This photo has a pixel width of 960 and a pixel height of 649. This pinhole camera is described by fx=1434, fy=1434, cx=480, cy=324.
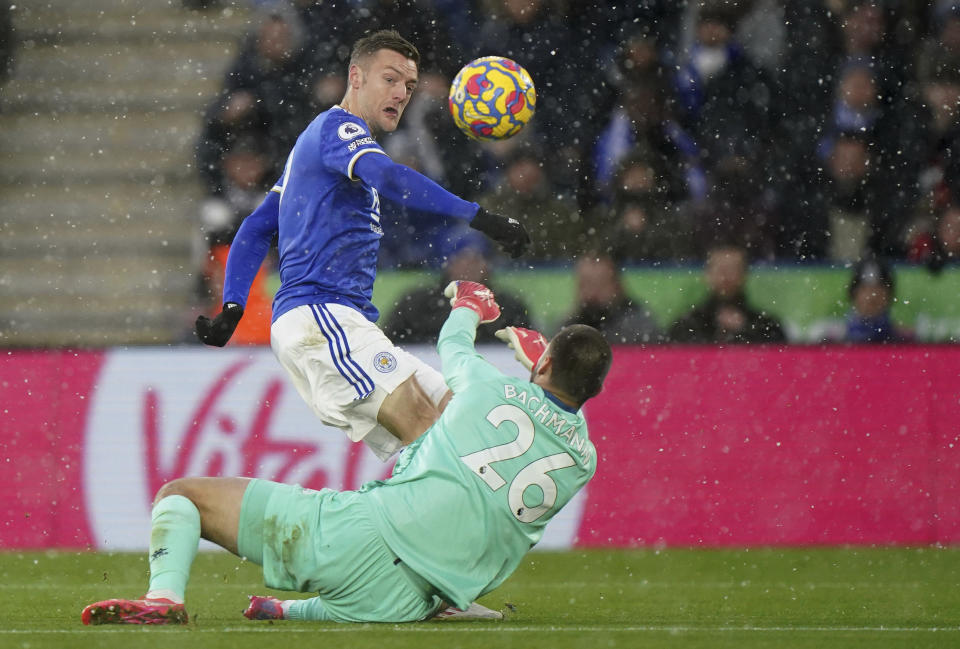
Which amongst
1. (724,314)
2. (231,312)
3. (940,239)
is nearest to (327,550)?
(231,312)

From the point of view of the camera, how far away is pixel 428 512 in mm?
4488

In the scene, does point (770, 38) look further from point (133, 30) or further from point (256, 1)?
point (133, 30)

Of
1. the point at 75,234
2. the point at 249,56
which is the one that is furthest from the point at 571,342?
the point at 75,234

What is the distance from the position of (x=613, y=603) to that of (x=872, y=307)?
370cm

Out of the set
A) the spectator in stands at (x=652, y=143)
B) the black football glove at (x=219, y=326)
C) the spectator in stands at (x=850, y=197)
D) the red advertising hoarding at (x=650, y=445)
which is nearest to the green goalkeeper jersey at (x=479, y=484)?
the black football glove at (x=219, y=326)

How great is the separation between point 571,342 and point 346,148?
1.39m

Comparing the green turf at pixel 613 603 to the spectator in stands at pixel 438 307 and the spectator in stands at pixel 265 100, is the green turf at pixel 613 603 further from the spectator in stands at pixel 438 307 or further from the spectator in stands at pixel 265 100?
the spectator in stands at pixel 265 100

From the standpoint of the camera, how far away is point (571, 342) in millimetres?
4492

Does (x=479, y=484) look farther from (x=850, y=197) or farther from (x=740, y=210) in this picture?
(x=850, y=197)

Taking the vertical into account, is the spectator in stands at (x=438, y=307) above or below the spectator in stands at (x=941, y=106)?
below

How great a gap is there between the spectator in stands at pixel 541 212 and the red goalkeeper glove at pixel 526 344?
450 cm

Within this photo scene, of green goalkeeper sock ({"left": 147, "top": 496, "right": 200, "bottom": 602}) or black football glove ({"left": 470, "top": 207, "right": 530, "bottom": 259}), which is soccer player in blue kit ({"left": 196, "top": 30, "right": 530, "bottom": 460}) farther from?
green goalkeeper sock ({"left": 147, "top": 496, "right": 200, "bottom": 602})

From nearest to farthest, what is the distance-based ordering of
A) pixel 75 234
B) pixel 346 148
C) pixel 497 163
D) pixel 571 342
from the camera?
pixel 571 342 → pixel 346 148 → pixel 497 163 → pixel 75 234

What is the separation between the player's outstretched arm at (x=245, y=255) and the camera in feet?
19.0
